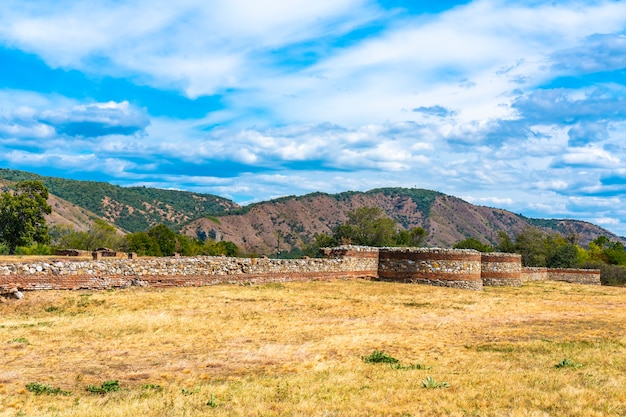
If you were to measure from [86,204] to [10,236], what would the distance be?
8743 centimetres

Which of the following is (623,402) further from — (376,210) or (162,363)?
(376,210)

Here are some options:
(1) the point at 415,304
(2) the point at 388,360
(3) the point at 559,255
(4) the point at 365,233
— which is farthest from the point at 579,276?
(2) the point at 388,360

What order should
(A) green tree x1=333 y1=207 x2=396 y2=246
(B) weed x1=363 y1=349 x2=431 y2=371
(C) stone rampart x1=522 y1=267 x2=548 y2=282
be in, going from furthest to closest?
(A) green tree x1=333 y1=207 x2=396 y2=246, (C) stone rampart x1=522 y1=267 x2=548 y2=282, (B) weed x1=363 y1=349 x2=431 y2=371

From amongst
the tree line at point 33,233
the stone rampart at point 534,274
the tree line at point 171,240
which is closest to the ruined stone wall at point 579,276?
the stone rampart at point 534,274

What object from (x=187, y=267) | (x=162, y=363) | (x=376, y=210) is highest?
(x=376, y=210)

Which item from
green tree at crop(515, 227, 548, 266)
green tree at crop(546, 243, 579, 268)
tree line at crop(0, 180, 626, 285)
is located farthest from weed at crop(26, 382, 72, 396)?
green tree at crop(515, 227, 548, 266)

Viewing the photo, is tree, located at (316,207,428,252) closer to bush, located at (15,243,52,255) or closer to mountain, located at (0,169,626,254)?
bush, located at (15,243,52,255)

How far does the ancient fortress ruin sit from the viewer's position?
21.0m

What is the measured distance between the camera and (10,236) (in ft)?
180

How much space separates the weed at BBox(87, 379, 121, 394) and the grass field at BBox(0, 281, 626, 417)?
0.03 meters

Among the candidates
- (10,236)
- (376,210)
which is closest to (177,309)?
(10,236)

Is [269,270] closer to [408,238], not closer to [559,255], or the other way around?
[408,238]

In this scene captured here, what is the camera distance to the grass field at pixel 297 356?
8664mm

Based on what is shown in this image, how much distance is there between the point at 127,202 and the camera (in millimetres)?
147250
